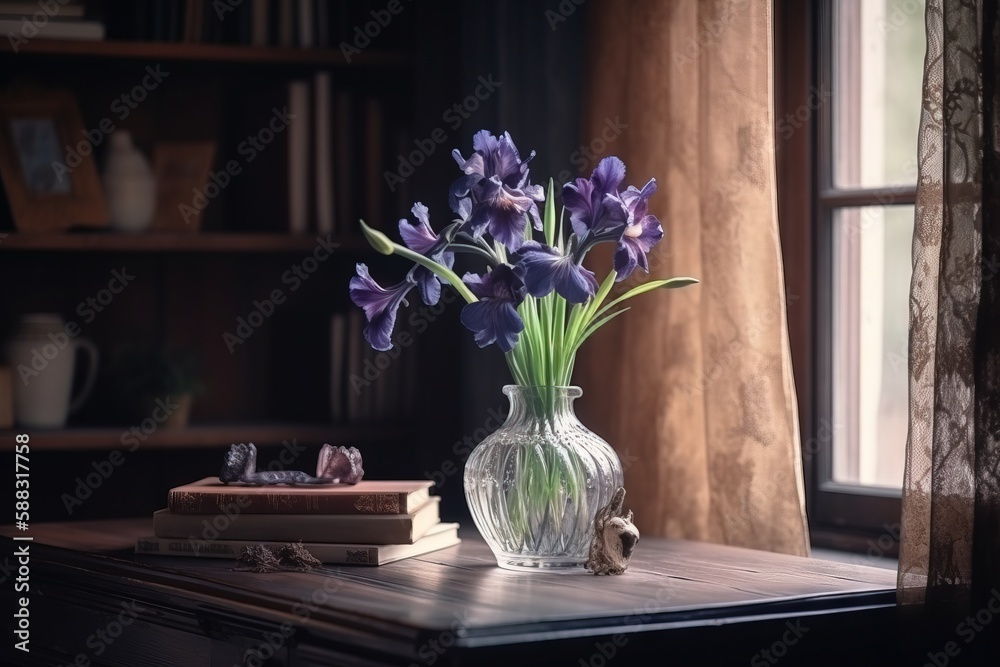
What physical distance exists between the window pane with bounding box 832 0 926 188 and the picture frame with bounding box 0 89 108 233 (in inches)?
54.7

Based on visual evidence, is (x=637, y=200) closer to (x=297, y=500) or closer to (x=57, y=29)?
(x=297, y=500)

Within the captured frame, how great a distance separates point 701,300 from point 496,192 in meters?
0.59

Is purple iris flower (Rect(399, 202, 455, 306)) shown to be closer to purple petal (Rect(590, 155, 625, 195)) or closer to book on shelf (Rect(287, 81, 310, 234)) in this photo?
purple petal (Rect(590, 155, 625, 195))

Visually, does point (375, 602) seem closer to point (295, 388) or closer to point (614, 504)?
point (614, 504)

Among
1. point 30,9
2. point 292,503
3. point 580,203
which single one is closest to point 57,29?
point 30,9

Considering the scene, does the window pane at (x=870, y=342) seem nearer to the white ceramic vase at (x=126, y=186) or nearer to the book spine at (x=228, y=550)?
the book spine at (x=228, y=550)

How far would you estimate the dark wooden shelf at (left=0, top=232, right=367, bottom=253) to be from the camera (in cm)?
238

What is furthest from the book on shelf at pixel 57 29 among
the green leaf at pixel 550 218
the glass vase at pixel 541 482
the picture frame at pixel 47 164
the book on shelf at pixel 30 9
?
the glass vase at pixel 541 482

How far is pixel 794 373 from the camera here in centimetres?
214

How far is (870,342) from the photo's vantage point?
2.07 metres

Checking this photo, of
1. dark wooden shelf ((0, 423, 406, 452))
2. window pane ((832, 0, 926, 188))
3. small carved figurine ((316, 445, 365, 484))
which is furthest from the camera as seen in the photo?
dark wooden shelf ((0, 423, 406, 452))

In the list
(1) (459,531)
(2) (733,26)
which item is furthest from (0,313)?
(2) (733,26)

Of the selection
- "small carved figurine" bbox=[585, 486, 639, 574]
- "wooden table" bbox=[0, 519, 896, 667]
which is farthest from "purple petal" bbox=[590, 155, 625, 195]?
"wooden table" bbox=[0, 519, 896, 667]

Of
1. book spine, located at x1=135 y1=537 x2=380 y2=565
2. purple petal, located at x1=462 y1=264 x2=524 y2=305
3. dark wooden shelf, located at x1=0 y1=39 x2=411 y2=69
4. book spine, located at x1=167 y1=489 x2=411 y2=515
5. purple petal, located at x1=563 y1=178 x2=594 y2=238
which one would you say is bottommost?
book spine, located at x1=135 y1=537 x2=380 y2=565
